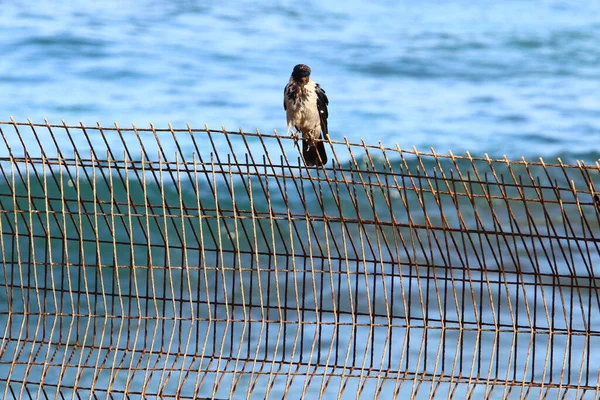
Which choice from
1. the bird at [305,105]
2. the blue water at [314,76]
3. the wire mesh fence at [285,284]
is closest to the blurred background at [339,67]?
the blue water at [314,76]

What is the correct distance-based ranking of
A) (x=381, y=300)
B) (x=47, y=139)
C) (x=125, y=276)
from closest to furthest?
1. (x=381, y=300)
2. (x=125, y=276)
3. (x=47, y=139)

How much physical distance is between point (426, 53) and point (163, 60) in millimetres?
3322

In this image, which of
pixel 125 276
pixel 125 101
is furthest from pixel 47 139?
pixel 125 276

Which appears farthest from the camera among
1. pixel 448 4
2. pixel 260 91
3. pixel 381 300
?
Answer: pixel 448 4

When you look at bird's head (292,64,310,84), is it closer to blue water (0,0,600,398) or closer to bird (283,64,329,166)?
bird (283,64,329,166)

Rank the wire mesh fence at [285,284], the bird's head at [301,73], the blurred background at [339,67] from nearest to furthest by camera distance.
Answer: the wire mesh fence at [285,284]
the bird's head at [301,73]
the blurred background at [339,67]

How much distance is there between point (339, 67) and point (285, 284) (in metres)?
8.33

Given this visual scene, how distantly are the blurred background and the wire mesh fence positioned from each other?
0.97m

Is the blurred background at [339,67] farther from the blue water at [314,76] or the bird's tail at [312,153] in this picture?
the bird's tail at [312,153]

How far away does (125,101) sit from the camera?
11.2 meters

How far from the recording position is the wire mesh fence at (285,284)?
11.6ft

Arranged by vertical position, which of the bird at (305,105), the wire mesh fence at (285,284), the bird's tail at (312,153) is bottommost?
the wire mesh fence at (285,284)

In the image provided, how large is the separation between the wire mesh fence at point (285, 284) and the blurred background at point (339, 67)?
0.97m

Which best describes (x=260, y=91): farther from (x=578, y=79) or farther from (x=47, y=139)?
(x=578, y=79)
